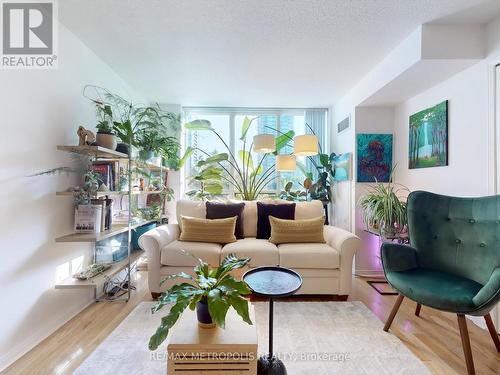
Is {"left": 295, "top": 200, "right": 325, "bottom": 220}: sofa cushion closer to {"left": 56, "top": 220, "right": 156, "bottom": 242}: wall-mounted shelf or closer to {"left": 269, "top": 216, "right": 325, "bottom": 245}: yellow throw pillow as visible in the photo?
{"left": 269, "top": 216, "right": 325, "bottom": 245}: yellow throw pillow

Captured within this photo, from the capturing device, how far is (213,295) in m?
1.21

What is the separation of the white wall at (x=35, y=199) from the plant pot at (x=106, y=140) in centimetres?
24

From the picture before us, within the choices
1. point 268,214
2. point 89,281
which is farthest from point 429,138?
point 89,281

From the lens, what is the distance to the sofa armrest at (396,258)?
2.01 meters

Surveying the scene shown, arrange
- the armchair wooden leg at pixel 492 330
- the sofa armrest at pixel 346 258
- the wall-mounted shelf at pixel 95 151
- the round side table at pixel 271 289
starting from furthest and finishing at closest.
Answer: the sofa armrest at pixel 346 258 < the wall-mounted shelf at pixel 95 151 < the armchair wooden leg at pixel 492 330 < the round side table at pixel 271 289

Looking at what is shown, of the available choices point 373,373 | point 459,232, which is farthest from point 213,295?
point 459,232

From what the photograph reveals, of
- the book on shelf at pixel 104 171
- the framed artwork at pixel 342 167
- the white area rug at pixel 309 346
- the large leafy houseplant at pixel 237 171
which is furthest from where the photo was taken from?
the large leafy houseplant at pixel 237 171

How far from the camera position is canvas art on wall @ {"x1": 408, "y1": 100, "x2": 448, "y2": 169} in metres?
2.54

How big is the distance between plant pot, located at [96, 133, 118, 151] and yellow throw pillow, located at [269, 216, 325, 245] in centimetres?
179

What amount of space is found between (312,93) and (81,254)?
11.4 feet

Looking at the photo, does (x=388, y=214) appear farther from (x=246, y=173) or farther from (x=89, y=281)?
(x=89, y=281)

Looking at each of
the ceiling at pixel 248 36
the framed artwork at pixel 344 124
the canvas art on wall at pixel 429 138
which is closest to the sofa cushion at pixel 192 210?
the ceiling at pixel 248 36

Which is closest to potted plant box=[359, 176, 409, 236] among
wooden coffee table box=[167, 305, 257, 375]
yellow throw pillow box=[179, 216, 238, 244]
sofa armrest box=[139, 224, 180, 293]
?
yellow throw pillow box=[179, 216, 238, 244]

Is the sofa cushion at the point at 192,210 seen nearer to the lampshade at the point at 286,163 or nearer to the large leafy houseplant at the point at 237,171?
the large leafy houseplant at the point at 237,171
